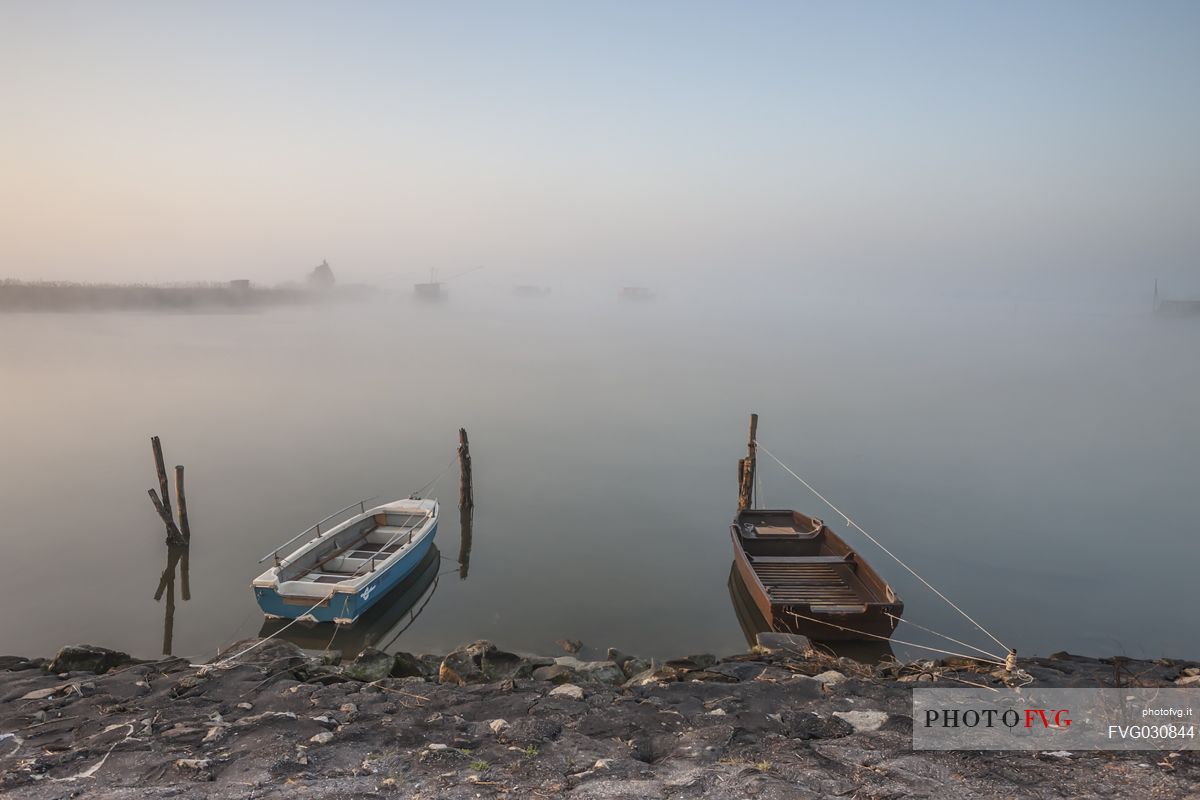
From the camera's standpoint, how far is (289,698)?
941 cm

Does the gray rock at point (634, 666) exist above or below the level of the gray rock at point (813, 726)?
below

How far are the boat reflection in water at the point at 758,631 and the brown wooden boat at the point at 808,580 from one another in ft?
0.82

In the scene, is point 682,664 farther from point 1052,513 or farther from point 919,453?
point 919,453

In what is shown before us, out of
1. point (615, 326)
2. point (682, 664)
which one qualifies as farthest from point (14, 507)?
point (615, 326)

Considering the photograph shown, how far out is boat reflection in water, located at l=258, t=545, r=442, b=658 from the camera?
14500 millimetres

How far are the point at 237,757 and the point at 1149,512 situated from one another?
104 feet

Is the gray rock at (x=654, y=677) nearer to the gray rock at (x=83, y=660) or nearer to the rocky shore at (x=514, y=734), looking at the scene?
the rocky shore at (x=514, y=734)

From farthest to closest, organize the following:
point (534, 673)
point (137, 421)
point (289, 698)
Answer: point (137, 421)
point (534, 673)
point (289, 698)

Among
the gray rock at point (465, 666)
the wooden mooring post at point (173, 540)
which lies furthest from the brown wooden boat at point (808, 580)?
Result: the wooden mooring post at point (173, 540)

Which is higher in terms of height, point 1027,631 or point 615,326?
Answer: point 615,326

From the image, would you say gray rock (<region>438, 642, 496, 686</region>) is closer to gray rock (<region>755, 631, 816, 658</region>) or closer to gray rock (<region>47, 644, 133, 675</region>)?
gray rock (<region>755, 631, 816, 658</region>)

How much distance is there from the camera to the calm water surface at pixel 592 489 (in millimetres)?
16219

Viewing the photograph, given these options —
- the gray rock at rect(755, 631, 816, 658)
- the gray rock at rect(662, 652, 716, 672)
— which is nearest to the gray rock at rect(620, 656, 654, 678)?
the gray rock at rect(662, 652, 716, 672)

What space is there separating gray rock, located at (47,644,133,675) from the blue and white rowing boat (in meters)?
2.84
